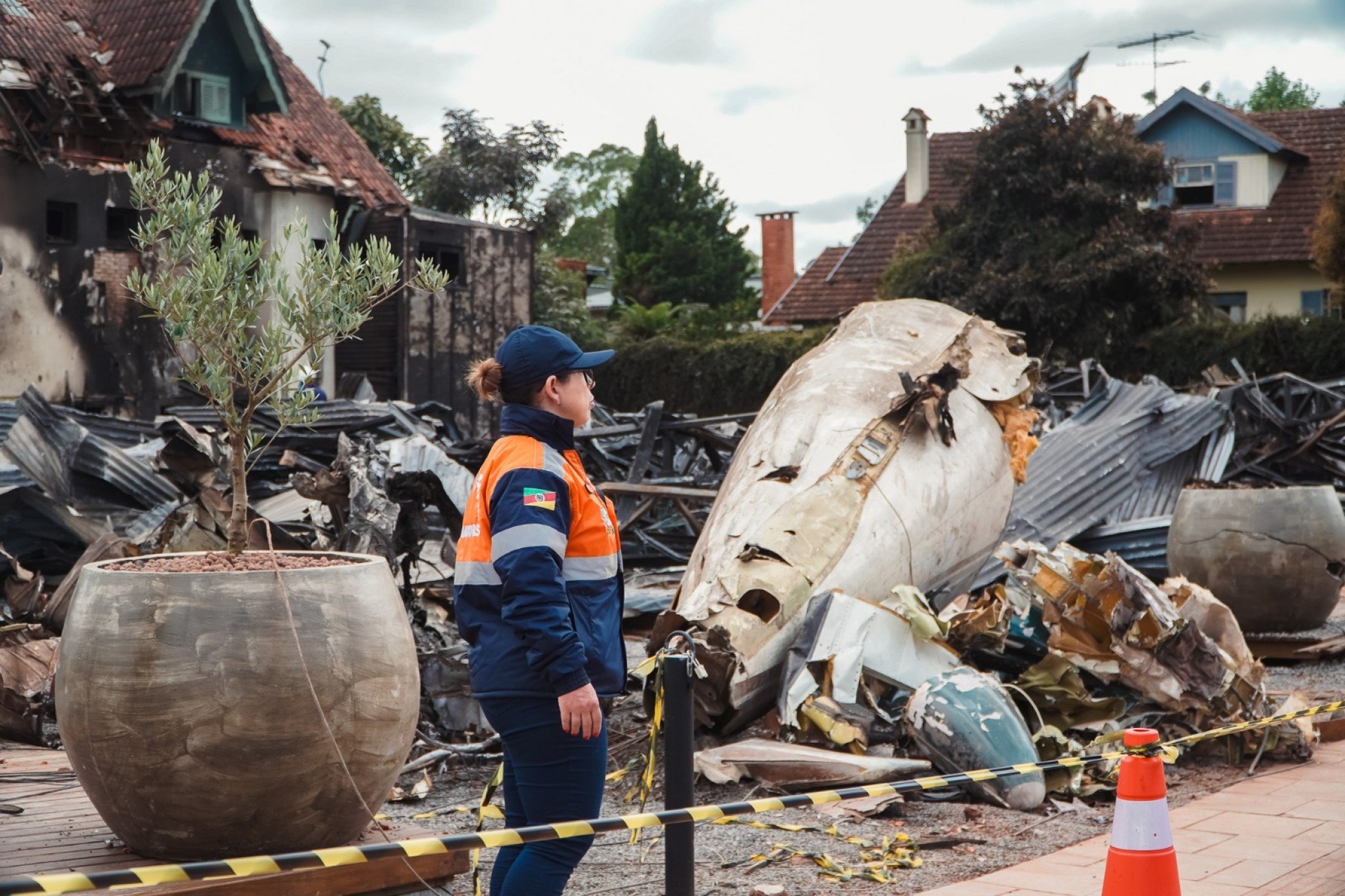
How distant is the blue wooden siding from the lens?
35.4 metres

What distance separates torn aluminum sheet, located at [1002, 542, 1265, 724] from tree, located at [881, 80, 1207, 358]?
20018 mm

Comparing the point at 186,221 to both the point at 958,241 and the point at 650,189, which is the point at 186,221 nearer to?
the point at 958,241

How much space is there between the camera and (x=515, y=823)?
3701 millimetres

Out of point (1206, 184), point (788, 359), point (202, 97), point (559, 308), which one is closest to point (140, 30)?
point (202, 97)

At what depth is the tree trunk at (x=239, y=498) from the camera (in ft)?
14.2

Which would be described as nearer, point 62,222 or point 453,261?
point 62,222

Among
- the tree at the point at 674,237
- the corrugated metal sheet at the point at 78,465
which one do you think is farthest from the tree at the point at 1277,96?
the corrugated metal sheet at the point at 78,465

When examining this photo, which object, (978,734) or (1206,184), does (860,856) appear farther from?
(1206,184)

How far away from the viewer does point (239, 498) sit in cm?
438

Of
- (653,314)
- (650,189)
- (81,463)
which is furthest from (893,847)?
(650,189)

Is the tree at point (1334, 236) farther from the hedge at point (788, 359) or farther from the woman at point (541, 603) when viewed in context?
the woman at point (541, 603)

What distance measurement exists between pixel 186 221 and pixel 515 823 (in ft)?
6.74

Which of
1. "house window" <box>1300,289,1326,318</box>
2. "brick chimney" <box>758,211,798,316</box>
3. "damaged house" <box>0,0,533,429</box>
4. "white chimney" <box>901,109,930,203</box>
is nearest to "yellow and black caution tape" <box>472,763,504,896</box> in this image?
"damaged house" <box>0,0,533,429</box>

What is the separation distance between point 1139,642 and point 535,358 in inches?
167
